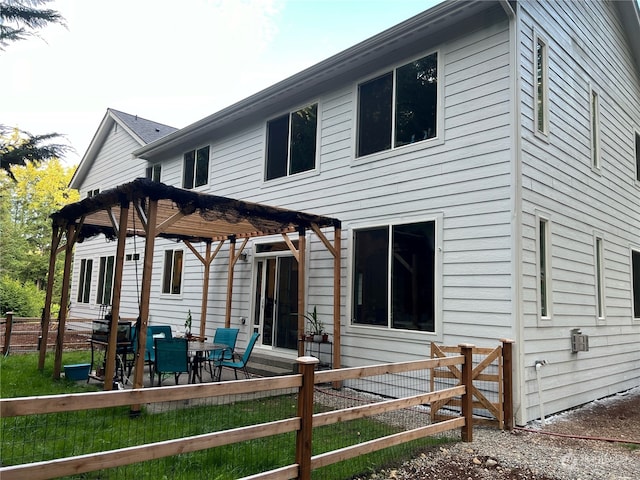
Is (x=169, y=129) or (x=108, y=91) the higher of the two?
(x=108, y=91)

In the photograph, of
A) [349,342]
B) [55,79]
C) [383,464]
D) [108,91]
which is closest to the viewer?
[383,464]

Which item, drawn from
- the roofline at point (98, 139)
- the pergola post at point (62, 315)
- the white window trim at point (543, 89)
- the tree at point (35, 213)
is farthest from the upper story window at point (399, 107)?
the tree at point (35, 213)

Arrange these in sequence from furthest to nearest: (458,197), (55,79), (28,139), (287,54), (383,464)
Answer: (287,54) < (55,79) < (28,139) < (458,197) < (383,464)

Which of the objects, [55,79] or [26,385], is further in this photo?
[55,79]

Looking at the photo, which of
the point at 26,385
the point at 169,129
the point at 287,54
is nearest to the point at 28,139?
the point at 26,385

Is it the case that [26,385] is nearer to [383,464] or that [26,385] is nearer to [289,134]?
[383,464]

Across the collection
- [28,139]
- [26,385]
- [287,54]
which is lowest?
[26,385]

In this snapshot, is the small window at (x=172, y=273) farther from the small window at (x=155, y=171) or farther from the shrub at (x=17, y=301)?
the shrub at (x=17, y=301)

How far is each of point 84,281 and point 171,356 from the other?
12011mm

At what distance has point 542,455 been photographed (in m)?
4.38

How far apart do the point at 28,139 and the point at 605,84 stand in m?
10.7

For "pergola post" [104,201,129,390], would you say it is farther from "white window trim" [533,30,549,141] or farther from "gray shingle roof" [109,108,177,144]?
"gray shingle roof" [109,108,177,144]

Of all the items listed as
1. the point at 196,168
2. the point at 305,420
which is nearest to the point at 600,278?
the point at 305,420

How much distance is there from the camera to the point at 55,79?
9992mm
